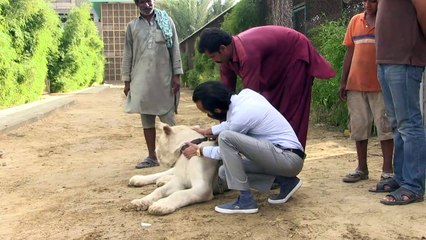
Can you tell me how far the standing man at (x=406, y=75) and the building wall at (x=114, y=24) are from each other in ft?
108

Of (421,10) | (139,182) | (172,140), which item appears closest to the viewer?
(421,10)

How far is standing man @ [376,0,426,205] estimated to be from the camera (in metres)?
3.38

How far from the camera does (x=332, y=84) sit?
24.2 ft

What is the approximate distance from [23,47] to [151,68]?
10.6 m

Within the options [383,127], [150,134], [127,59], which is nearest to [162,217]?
[383,127]

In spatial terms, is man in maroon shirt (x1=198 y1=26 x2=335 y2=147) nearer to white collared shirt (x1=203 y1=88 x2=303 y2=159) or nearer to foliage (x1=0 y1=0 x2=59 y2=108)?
white collared shirt (x1=203 y1=88 x2=303 y2=159)

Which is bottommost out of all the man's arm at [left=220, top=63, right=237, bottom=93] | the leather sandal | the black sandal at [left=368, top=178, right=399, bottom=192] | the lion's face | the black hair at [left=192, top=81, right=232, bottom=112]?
the leather sandal

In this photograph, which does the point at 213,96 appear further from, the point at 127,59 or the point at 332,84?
A: the point at 332,84

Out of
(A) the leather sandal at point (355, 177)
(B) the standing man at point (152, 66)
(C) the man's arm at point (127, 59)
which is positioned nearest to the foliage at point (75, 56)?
(C) the man's arm at point (127, 59)

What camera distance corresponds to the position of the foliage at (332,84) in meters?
7.24

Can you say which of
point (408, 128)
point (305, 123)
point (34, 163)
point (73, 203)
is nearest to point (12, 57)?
point (34, 163)

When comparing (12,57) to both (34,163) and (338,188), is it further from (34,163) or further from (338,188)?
(338,188)

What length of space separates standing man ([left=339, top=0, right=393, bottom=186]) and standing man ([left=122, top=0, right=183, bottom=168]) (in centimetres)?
188

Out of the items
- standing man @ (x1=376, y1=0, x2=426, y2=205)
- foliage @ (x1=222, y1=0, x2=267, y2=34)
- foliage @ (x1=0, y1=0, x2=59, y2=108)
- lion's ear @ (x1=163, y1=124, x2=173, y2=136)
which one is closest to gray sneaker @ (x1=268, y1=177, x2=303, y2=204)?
standing man @ (x1=376, y1=0, x2=426, y2=205)
